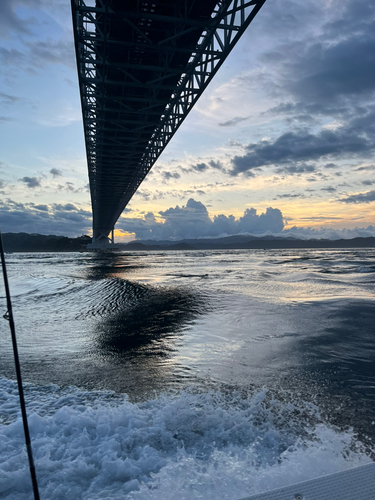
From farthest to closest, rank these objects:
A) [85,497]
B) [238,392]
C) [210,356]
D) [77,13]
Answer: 1. [77,13]
2. [210,356]
3. [238,392]
4. [85,497]

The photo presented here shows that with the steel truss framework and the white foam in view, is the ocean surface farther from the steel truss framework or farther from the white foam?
the steel truss framework

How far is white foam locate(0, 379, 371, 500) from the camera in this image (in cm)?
206

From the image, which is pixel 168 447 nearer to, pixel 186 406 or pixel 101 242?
pixel 186 406

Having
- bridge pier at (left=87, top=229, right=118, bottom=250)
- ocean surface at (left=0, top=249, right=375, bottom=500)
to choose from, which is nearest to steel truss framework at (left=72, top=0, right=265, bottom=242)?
ocean surface at (left=0, top=249, right=375, bottom=500)

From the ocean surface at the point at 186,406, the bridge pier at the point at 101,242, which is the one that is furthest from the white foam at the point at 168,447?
the bridge pier at the point at 101,242

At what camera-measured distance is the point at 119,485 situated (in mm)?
2092

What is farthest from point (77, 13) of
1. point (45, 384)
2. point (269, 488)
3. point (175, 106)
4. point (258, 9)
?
point (269, 488)

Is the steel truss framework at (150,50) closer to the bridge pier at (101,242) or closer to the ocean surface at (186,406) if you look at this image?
the ocean surface at (186,406)

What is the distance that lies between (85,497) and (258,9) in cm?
1385

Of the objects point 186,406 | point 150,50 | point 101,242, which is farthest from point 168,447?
point 101,242

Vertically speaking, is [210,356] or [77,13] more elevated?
[77,13]

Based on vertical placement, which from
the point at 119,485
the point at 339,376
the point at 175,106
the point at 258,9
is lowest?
the point at 339,376

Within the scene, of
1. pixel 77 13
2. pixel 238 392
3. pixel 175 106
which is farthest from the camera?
pixel 175 106

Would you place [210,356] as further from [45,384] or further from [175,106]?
[175,106]
